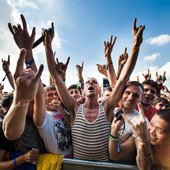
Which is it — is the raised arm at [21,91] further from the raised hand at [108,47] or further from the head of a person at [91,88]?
the raised hand at [108,47]

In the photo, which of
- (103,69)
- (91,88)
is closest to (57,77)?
(91,88)

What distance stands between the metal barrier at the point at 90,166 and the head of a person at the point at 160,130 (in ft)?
1.07

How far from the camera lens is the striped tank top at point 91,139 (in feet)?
8.20

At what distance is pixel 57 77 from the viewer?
2812mm

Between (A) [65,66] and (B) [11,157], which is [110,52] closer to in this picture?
(A) [65,66]

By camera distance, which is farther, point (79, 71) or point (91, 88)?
point (79, 71)

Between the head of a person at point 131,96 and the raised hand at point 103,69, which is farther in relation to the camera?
the raised hand at point 103,69

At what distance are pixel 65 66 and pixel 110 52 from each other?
3.99 feet

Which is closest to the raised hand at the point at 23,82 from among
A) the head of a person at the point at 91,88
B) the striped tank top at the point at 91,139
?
the striped tank top at the point at 91,139

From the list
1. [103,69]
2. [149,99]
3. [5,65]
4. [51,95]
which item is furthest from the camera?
[103,69]

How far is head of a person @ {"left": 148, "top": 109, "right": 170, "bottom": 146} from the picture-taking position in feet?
6.48

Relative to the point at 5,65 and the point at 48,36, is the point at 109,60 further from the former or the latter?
the point at 5,65

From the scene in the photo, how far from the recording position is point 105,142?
2.53 metres

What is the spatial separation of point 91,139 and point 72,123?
0.32m
